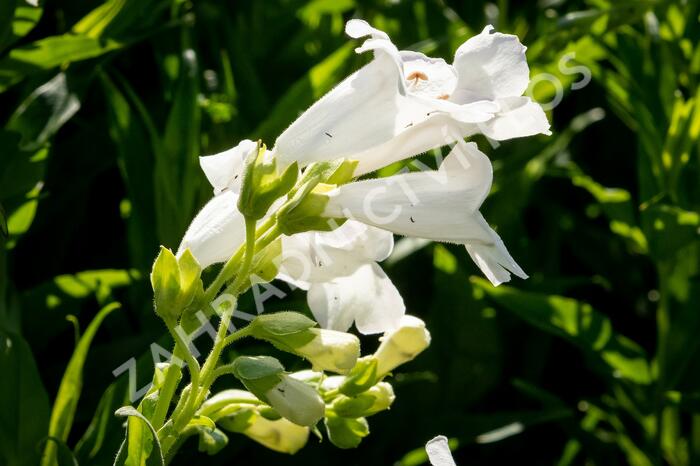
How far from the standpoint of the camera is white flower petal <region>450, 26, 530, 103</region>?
2.73 feet

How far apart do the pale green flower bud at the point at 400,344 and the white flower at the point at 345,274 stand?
84 millimetres

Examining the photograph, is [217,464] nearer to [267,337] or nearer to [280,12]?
[267,337]

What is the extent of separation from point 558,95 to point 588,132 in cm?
55

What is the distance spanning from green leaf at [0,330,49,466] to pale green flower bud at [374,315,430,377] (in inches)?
14.6

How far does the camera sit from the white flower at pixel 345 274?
89cm

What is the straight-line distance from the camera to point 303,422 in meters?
0.88

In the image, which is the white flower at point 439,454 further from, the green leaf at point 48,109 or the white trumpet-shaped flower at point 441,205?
the green leaf at point 48,109

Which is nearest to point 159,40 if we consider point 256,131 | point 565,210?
point 256,131

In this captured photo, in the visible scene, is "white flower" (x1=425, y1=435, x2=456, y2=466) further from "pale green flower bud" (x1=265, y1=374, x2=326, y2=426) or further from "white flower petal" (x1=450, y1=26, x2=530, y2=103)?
"white flower petal" (x1=450, y1=26, x2=530, y2=103)

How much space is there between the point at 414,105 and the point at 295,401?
0.84 ft

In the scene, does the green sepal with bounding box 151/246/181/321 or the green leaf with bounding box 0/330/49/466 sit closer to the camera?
the green sepal with bounding box 151/246/181/321

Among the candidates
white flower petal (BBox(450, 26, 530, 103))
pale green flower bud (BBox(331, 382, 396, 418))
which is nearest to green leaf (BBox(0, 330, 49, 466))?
pale green flower bud (BBox(331, 382, 396, 418))

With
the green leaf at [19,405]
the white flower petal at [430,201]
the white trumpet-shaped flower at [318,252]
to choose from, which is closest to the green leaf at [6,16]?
the green leaf at [19,405]

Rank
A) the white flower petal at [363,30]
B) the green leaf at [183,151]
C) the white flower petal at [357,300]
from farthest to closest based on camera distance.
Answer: the green leaf at [183,151] → the white flower petal at [357,300] → the white flower petal at [363,30]
